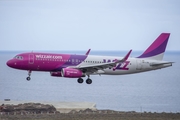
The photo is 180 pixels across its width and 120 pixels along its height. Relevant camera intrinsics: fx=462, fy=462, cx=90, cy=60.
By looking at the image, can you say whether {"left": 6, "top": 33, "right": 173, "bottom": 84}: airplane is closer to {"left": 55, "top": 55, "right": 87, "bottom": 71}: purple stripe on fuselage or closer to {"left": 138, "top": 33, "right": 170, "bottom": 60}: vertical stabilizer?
{"left": 55, "top": 55, "right": 87, "bottom": 71}: purple stripe on fuselage

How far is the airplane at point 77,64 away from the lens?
76938 millimetres

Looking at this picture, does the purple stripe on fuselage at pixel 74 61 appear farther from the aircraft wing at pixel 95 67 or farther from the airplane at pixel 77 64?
the aircraft wing at pixel 95 67

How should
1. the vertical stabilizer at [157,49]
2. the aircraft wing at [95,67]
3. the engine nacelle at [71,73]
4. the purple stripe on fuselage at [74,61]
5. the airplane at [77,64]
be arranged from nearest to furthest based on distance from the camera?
the airplane at [77,64], the engine nacelle at [71,73], the aircraft wing at [95,67], the purple stripe on fuselage at [74,61], the vertical stabilizer at [157,49]

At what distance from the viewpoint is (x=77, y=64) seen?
3140 inches

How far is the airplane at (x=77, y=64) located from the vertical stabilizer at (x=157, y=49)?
1.69 m

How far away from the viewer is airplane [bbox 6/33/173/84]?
A: 76938 millimetres

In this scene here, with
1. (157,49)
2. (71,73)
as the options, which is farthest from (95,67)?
(157,49)

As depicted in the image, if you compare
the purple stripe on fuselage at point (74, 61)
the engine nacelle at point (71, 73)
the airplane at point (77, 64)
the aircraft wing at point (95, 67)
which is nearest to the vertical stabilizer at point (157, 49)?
the airplane at point (77, 64)

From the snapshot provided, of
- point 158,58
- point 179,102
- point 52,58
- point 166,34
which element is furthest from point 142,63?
point 179,102

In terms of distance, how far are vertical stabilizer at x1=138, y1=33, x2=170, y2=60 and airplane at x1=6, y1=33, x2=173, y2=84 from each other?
66.5 inches

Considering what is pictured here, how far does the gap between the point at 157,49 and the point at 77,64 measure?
1868cm

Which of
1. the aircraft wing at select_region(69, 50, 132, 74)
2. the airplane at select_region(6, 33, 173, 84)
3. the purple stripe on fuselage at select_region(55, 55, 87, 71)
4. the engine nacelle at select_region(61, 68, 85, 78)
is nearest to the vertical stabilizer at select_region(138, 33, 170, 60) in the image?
the airplane at select_region(6, 33, 173, 84)

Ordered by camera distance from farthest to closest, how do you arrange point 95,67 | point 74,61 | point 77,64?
point 77,64
point 74,61
point 95,67

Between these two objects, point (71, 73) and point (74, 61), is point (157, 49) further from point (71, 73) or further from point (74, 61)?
point (71, 73)
